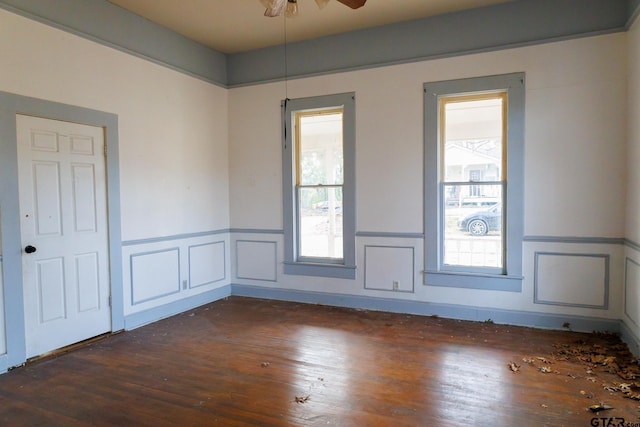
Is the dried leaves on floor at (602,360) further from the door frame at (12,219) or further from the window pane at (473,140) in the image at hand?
the door frame at (12,219)

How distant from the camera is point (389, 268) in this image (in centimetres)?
486

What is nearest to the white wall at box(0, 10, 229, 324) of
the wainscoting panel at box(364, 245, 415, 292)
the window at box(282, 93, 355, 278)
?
the window at box(282, 93, 355, 278)

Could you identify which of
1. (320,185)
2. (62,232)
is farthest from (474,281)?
(62,232)

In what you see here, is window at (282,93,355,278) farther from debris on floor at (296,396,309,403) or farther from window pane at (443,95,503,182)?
debris on floor at (296,396,309,403)

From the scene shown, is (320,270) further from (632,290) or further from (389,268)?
(632,290)

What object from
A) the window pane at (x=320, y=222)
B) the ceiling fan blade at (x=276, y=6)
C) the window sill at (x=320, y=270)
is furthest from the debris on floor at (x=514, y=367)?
the ceiling fan blade at (x=276, y=6)

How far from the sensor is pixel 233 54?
565 centimetres

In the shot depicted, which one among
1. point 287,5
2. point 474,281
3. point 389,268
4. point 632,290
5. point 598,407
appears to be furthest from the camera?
point 389,268

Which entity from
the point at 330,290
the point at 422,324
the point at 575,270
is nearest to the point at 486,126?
the point at 575,270

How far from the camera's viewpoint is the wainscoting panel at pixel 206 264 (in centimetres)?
518

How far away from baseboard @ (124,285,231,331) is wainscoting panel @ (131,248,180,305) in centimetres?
15

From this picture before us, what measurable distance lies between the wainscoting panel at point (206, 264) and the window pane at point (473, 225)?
3018 millimetres

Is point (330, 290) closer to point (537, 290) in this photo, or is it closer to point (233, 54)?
point (537, 290)

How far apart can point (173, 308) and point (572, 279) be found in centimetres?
444
